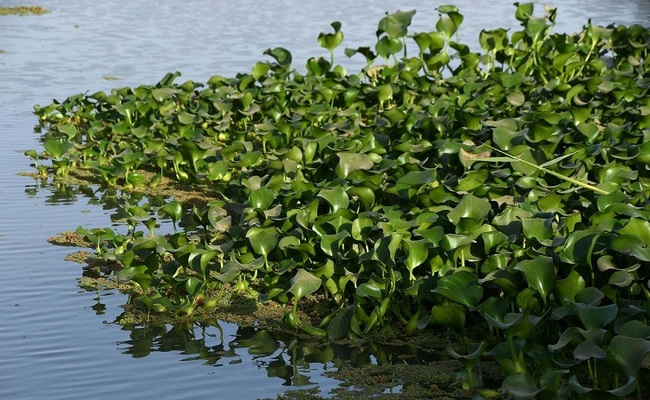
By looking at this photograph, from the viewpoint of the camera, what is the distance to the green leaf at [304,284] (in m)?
4.27

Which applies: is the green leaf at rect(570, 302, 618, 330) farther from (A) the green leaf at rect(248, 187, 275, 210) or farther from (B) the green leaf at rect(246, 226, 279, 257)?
(A) the green leaf at rect(248, 187, 275, 210)

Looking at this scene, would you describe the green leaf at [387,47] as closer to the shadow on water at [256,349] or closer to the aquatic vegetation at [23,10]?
the shadow on water at [256,349]

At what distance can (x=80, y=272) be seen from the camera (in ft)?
16.9

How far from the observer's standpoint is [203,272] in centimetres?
452

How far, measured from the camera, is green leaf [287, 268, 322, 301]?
427 centimetres

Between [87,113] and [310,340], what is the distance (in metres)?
4.32

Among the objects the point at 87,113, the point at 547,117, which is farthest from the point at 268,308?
the point at 87,113

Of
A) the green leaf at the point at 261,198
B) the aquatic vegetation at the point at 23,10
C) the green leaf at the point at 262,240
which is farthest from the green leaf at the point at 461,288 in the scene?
the aquatic vegetation at the point at 23,10

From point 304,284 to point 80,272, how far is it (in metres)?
1.36

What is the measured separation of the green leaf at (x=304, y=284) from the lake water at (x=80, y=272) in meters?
0.20

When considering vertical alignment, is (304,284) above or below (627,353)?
below

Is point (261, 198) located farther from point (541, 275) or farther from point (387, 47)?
point (387, 47)

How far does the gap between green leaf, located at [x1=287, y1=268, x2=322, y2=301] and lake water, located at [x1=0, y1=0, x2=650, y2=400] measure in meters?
0.20

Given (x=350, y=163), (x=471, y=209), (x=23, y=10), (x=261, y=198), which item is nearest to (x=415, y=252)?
(x=471, y=209)
